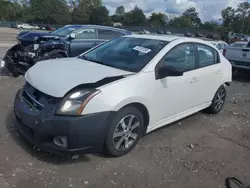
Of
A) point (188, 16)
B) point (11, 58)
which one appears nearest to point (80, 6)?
point (188, 16)

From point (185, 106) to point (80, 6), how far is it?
90366 millimetres

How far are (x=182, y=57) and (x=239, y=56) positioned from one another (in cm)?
622

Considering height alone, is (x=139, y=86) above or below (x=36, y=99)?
above

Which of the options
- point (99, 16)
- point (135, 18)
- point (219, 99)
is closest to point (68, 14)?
point (99, 16)

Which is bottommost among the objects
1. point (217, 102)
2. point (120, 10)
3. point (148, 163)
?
point (148, 163)

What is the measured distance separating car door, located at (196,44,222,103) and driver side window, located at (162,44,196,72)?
0.21 meters

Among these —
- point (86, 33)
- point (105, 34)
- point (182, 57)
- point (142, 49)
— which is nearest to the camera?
point (142, 49)

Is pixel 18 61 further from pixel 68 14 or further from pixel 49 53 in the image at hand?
pixel 68 14

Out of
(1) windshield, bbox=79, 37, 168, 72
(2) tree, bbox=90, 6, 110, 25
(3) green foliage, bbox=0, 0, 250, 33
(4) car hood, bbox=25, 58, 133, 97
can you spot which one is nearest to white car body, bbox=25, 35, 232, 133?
(4) car hood, bbox=25, 58, 133, 97

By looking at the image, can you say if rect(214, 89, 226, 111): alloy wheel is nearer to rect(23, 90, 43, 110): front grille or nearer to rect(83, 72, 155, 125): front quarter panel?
rect(83, 72, 155, 125): front quarter panel

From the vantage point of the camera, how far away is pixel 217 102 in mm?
5527

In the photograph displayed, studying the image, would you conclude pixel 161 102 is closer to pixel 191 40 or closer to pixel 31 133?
pixel 191 40

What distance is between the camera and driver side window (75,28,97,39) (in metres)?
9.10

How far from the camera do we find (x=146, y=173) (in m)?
3.28
